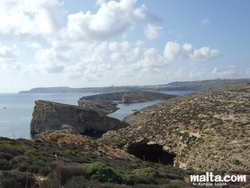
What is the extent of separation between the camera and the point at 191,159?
21547mm

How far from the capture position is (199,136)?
2395cm

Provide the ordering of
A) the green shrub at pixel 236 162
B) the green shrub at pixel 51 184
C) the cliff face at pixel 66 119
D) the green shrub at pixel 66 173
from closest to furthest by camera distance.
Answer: the green shrub at pixel 51 184, the green shrub at pixel 66 173, the green shrub at pixel 236 162, the cliff face at pixel 66 119

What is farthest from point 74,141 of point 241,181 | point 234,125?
point 241,181

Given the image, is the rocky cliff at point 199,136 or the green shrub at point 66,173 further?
the rocky cliff at point 199,136

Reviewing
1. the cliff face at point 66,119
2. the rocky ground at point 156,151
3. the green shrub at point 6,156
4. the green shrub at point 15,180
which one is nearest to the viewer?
the green shrub at point 15,180

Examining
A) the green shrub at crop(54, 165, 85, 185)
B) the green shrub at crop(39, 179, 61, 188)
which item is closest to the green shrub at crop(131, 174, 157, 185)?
the green shrub at crop(54, 165, 85, 185)

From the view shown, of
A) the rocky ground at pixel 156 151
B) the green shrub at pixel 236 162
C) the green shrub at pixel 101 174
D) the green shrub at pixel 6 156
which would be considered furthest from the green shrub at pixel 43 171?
the green shrub at pixel 236 162

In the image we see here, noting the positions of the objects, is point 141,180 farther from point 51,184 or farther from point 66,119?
point 66,119

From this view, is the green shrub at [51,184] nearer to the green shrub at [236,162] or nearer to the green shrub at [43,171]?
the green shrub at [43,171]

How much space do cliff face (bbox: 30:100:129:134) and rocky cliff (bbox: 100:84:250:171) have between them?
36.9 metres

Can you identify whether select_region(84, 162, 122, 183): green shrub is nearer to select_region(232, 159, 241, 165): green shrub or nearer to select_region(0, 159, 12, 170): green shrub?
select_region(0, 159, 12, 170): green shrub

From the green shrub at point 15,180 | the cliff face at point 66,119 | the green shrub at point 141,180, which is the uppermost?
the green shrub at point 15,180

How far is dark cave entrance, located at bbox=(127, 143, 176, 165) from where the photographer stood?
2762cm

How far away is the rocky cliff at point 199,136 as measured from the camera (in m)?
19.8
